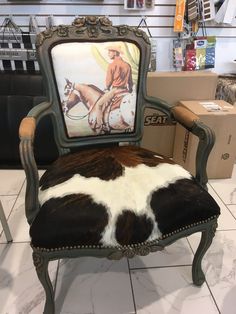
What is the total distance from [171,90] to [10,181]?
119 cm

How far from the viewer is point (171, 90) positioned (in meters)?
1.80

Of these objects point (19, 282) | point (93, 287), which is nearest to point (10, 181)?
point (19, 282)

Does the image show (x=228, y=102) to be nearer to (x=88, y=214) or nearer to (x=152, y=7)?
(x=152, y=7)

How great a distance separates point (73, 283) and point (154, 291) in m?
0.34

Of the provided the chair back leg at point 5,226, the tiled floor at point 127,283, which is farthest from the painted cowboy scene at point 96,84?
the tiled floor at point 127,283

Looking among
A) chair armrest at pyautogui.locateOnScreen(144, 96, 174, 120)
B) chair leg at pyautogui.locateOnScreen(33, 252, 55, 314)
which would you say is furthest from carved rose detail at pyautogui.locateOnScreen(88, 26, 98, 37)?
chair leg at pyautogui.locateOnScreen(33, 252, 55, 314)

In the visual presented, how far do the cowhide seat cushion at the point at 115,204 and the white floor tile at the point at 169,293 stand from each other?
389 millimetres

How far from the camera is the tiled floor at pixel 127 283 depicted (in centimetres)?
107

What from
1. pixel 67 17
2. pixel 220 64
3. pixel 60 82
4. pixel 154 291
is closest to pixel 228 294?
pixel 154 291

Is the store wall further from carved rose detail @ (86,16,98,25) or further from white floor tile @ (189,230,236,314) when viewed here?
white floor tile @ (189,230,236,314)

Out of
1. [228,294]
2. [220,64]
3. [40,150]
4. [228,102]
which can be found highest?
[220,64]

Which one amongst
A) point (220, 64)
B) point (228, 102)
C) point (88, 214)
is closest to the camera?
point (88, 214)

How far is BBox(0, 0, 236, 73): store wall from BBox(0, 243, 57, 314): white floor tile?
1.50 metres

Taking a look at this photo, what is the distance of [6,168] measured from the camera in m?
1.94
